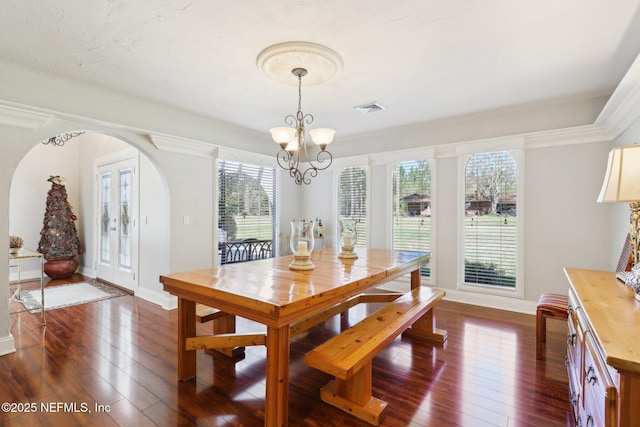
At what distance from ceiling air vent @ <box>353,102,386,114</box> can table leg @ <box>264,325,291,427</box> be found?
2911 mm

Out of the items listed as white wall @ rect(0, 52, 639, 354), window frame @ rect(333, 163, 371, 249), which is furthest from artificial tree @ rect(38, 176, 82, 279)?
window frame @ rect(333, 163, 371, 249)

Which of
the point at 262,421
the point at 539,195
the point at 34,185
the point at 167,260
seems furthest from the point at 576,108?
the point at 34,185

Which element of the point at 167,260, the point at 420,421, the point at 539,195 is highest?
the point at 539,195

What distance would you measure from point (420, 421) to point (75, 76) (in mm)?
4118

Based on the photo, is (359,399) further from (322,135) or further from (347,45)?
(347,45)

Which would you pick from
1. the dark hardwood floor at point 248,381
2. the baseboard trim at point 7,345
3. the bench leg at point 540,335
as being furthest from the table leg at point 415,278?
the baseboard trim at point 7,345

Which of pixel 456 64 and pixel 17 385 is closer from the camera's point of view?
pixel 17 385

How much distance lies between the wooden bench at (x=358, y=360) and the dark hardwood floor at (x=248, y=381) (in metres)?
0.09

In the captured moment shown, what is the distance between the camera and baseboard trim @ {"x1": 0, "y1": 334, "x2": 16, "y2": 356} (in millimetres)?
2662

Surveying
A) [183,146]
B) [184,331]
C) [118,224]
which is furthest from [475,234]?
[118,224]

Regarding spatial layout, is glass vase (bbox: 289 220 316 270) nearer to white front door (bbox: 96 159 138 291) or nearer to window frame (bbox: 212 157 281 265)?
window frame (bbox: 212 157 281 265)

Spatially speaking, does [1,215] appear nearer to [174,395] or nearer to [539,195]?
[174,395]

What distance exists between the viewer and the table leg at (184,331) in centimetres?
224

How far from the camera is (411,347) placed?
114 inches
